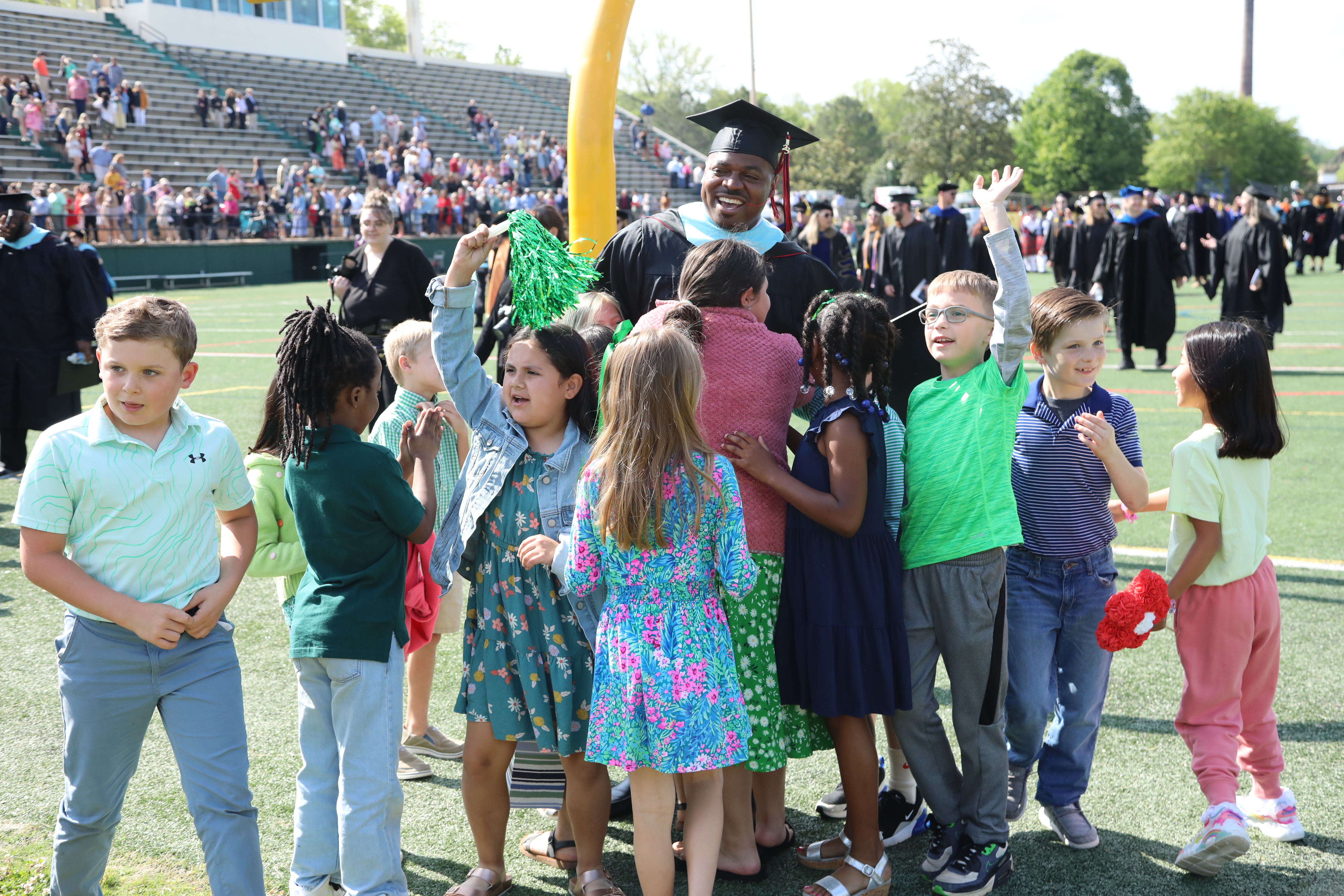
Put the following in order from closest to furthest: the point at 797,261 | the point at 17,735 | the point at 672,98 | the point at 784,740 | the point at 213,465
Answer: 1. the point at 213,465
2. the point at 784,740
3. the point at 797,261
4. the point at 17,735
5. the point at 672,98

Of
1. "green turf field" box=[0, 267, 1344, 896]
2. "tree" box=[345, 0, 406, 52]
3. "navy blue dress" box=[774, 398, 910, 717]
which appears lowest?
"green turf field" box=[0, 267, 1344, 896]

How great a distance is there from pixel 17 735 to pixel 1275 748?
411 centimetres

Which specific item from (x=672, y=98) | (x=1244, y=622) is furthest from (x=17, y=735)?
(x=672, y=98)

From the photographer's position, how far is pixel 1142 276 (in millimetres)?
12375

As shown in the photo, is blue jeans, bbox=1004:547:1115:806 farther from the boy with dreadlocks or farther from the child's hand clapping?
the boy with dreadlocks

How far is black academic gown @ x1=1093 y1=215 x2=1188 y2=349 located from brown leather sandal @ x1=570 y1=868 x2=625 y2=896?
10.9 m

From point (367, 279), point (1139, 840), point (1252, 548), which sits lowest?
point (1139, 840)

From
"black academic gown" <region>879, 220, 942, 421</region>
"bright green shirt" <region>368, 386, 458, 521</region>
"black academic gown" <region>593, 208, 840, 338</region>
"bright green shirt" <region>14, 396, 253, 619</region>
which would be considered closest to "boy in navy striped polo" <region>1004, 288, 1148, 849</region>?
"black academic gown" <region>593, 208, 840, 338</region>

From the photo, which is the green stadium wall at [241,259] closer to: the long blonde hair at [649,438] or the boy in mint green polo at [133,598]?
the boy in mint green polo at [133,598]

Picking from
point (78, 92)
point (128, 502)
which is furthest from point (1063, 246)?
point (78, 92)

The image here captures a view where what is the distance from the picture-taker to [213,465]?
8.82ft

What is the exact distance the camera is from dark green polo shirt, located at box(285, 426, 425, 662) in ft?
9.03

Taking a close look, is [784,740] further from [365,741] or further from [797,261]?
[797,261]

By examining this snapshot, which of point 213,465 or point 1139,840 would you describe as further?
point 1139,840
